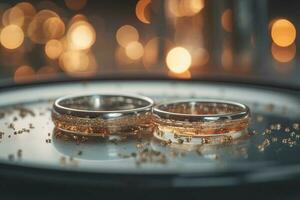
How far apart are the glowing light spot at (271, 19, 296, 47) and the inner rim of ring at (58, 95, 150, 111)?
1124mm

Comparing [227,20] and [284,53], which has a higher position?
[227,20]

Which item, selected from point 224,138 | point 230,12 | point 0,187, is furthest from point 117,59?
point 0,187

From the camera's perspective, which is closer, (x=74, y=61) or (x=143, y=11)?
(x=143, y=11)

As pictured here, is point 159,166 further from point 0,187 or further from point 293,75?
point 293,75

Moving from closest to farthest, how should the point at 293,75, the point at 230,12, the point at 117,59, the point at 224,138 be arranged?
the point at 224,138 → the point at 230,12 → the point at 293,75 → the point at 117,59

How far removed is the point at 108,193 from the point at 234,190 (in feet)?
0.23

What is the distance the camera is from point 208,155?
0.43 m

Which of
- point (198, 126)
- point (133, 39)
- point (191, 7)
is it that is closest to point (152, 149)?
point (198, 126)

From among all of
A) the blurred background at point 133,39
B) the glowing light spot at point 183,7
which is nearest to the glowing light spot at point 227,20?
the blurred background at point 133,39

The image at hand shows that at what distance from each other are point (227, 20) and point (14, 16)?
2.54 ft

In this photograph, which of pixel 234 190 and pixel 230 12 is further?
pixel 230 12

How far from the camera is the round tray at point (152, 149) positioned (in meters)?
0.34

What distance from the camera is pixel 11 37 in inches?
75.4

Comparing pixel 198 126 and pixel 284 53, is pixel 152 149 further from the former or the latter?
pixel 284 53
